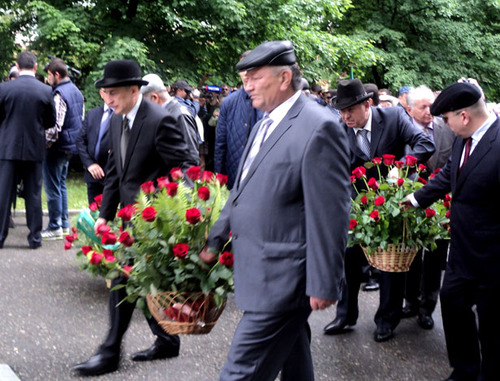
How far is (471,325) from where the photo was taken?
17.0 feet

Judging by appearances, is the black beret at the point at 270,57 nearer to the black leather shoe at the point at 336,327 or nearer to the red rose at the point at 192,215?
the red rose at the point at 192,215

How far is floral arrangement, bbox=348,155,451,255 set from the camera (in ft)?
18.8

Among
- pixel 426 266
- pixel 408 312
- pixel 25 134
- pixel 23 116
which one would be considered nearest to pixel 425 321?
pixel 408 312

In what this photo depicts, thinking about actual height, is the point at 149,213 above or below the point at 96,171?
above

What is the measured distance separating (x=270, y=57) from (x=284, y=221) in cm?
76

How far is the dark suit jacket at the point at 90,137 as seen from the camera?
8320 millimetres

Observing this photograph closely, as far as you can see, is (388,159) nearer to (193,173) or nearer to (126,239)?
(193,173)

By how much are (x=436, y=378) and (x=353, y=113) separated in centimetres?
222

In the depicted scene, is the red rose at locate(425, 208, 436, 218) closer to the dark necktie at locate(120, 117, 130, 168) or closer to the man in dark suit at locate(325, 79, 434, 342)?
the man in dark suit at locate(325, 79, 434, 342)

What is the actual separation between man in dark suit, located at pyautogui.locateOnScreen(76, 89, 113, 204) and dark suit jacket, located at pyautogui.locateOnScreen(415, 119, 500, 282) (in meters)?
4.31

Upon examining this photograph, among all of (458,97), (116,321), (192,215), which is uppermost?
(458,97)

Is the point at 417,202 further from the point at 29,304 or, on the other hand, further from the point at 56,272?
the point at 56,272

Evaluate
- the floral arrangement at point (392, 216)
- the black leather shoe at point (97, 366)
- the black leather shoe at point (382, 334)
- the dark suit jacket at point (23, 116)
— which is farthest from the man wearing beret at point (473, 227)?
the dark suit jacket at point (23, 116)

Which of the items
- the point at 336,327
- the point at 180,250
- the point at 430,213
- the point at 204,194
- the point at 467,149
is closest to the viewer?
the point at 180,250
